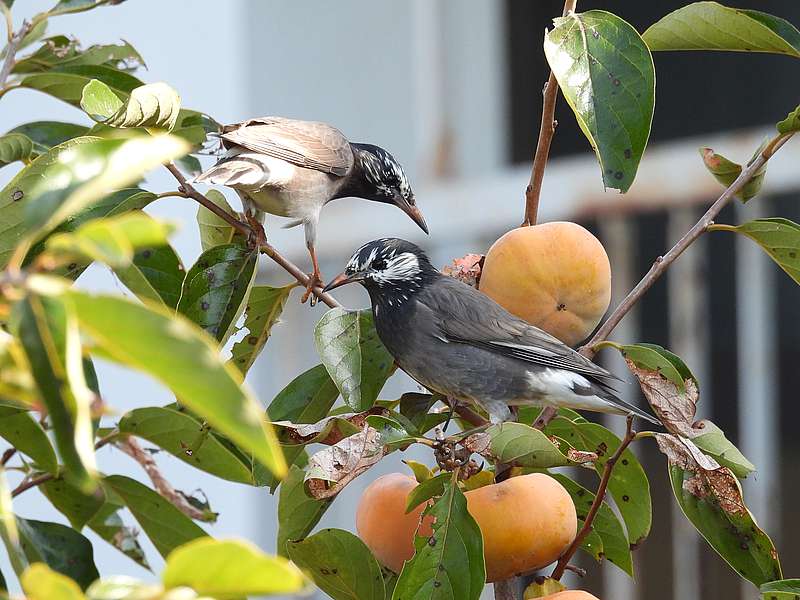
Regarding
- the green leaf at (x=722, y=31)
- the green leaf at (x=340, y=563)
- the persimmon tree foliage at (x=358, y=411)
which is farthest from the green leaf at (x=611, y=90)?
the green leaf at (x=340, y=563)

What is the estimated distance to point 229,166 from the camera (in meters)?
1.82

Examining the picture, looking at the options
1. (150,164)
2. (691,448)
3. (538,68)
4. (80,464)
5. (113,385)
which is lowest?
(113,385)

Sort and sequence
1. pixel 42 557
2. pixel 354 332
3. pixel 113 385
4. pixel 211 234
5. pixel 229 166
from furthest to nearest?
pixel 113 385, pixel 229 166, pixel 211 234, pixel 354 332, pixel 42 557

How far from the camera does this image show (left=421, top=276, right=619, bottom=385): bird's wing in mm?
1550

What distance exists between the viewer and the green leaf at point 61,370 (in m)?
0.51

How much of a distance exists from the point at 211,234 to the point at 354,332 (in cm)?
26

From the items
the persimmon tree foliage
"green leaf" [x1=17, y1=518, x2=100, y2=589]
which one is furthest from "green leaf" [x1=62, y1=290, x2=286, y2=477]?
"green leaf" [x1=17, y1=518, x2=100, y2=589]

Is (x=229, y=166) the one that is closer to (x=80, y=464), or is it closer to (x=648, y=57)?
(x=648, y=57)

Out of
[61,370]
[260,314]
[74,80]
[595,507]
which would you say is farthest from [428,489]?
[74,80]

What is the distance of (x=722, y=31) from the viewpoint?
129 centimetres

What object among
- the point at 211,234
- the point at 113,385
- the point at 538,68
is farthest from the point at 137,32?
the point at 211,234

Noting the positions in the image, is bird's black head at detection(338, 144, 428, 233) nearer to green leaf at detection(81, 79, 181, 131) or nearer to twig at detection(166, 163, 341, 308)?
twig at detection(166, 163, 341, 308)

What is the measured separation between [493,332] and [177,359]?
1.23 metres

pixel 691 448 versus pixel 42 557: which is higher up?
pixel 691 448
